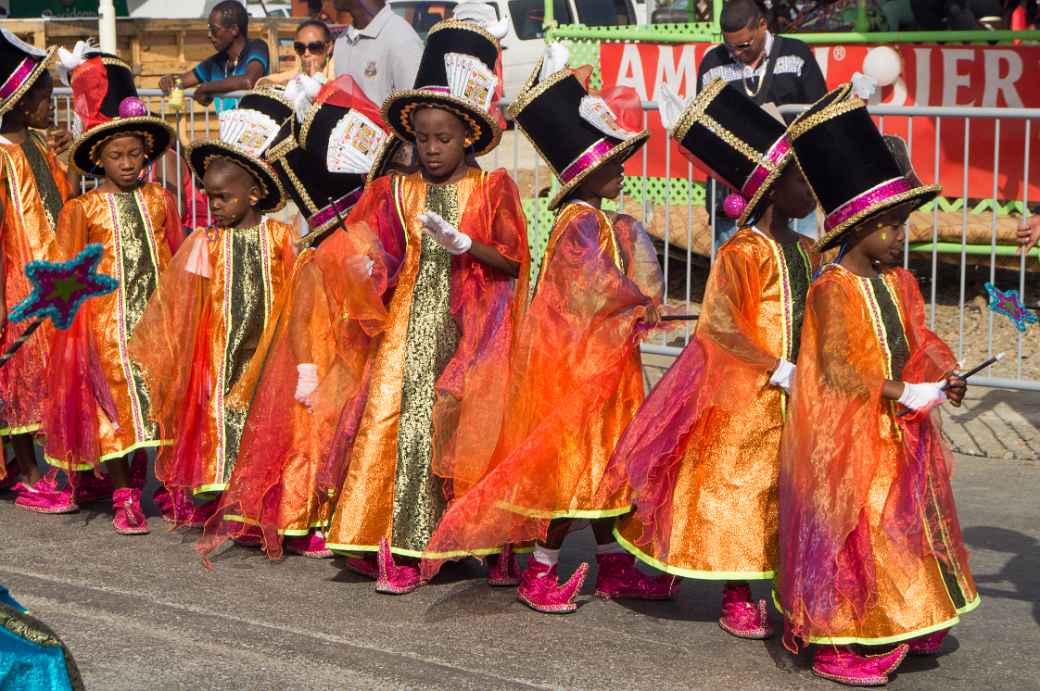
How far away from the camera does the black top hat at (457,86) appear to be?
6090 millimetres

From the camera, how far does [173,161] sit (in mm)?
10312

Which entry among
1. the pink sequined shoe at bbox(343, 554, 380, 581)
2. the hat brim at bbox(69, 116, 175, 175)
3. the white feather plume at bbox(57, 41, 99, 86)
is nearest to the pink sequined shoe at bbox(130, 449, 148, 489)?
the hat brim at bbox(69, 116, 175, 175)

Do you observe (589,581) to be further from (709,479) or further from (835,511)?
(835,511)

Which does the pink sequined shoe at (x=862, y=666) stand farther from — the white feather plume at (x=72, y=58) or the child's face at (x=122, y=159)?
the white feather plume at (x=72, y=58)

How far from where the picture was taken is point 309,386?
6.46 meters

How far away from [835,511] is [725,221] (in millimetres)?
4202

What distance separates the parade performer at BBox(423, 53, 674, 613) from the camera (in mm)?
5594

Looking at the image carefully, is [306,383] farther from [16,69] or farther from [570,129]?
[16,69]

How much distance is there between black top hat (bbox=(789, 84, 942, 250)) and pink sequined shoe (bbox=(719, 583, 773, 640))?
1225 millimetres

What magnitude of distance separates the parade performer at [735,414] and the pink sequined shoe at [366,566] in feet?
3.91

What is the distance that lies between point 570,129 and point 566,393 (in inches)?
36.7

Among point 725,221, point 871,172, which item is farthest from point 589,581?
point 725,221

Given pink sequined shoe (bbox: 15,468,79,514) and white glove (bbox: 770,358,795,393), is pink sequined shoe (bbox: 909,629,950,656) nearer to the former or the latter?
white glove (bbox: 770,358,795,393)

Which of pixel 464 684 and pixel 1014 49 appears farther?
pixel 1014 49
